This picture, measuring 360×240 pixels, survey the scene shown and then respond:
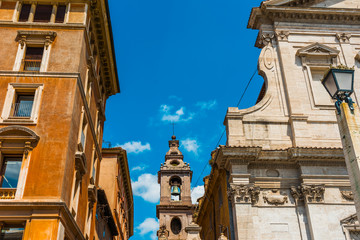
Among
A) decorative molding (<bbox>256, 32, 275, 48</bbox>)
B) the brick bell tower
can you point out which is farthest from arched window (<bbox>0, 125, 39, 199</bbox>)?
the brick bell tower

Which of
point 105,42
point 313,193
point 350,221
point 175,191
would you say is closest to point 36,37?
point 105,42

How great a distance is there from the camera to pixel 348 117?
28.2 feet

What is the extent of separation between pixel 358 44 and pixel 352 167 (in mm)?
19992

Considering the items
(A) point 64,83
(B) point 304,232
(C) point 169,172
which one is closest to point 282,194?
(B) point 304,232

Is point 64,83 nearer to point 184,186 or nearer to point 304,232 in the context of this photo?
point 304,232

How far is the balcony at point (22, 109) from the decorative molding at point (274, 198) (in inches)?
461

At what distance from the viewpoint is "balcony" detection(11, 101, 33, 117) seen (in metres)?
17.2

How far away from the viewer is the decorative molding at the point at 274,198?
2006 cm

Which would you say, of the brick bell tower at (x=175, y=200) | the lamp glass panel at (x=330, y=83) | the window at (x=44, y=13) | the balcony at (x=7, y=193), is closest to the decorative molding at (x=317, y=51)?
the window at (x=44, y=13)

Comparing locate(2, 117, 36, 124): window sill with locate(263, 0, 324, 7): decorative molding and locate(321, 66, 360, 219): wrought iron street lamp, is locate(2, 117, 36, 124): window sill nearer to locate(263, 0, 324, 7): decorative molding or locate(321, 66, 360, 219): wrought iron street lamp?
locate(321, 66, 360, 219): wrought iron street lamp

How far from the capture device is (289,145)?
21.7 m

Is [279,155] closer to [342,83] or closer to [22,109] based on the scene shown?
[22,109]

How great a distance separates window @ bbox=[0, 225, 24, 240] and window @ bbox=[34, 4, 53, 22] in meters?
10.5

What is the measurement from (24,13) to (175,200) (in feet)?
108
